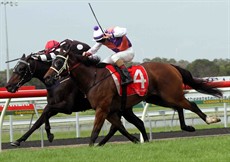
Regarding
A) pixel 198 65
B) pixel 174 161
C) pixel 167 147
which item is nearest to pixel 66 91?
pixel 167 147

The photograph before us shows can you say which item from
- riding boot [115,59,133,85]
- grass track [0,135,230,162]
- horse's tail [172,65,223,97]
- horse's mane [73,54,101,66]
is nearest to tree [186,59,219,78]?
horse's tail [172,65,223,97]

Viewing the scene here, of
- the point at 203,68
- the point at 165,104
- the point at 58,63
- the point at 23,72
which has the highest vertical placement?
the point at 58,63

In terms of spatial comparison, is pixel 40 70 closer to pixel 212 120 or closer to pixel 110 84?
pixel 110 84

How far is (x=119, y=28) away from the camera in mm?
8969

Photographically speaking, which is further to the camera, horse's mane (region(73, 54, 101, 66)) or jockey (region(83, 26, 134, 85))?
jockey (region(83, 26, 134, 85))

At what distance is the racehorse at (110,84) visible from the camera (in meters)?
8.45

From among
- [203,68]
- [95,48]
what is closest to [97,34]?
[95,48]

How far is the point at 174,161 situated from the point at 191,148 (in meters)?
0.80

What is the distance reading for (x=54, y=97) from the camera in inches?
372

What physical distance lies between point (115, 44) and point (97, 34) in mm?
329

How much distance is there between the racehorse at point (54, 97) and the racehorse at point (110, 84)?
53cm

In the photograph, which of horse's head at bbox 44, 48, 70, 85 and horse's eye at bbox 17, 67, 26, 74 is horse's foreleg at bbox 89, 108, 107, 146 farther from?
horse's eye at bbox 17, 67, 26, 74

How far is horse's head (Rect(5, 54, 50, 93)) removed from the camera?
31.5ft

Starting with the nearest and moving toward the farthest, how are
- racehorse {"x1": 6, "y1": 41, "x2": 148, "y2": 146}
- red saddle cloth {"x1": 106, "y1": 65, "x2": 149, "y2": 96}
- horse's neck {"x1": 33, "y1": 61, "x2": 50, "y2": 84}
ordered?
red saddle cloth {"x1": 106, "y1": 65, "x2": 149, "y2": 96} → racehorse {"x1": 6, "y1": 41, "x2": 148, "y2": 146} → horse's neck {"x1": 33, "y1": 61, "x2": 50, "y2": 84}
